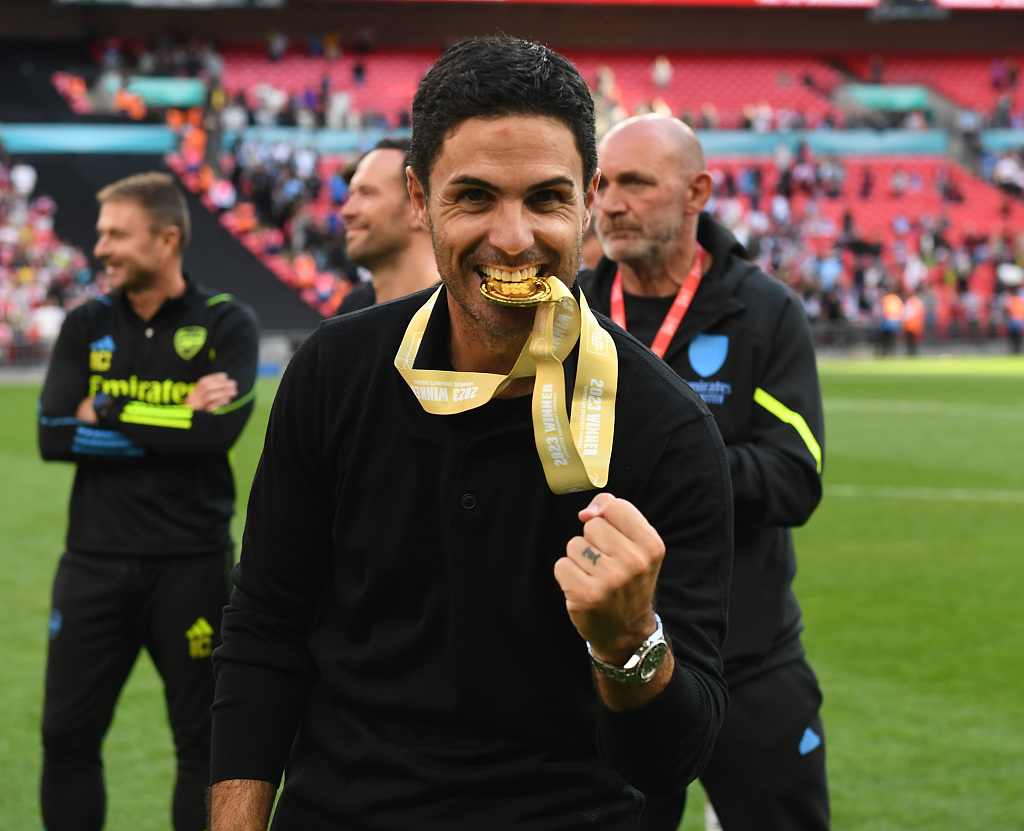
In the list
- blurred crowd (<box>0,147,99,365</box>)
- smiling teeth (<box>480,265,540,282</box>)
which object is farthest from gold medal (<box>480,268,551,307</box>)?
blurred crowd (<box>0,147,99,365</box>)

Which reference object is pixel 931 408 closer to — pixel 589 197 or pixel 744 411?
pixel 744 411

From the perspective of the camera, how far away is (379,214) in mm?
4762

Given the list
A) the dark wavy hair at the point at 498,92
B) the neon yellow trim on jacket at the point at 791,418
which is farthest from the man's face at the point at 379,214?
the dark wavy hair at the point at 498,92

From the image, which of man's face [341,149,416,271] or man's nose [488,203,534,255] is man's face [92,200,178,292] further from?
man's nose [488,203,534,255]

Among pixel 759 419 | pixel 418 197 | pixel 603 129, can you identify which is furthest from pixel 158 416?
pixel 603 129

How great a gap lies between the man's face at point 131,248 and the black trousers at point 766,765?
2628mm

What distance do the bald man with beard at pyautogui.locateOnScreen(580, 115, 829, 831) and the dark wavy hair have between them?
58.5 inches

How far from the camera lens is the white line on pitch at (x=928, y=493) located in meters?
12.2

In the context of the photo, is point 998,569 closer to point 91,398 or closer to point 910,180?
point 91,398

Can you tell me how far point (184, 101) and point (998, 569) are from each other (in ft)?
109

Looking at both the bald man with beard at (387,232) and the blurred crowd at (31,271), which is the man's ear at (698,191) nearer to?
the bald man with beard at (387,232)

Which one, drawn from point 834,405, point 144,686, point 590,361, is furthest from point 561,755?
point 834,405

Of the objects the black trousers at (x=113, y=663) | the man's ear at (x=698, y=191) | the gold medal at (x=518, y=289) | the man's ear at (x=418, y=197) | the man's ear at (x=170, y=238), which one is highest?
the man's ear at (x=698, y=191)

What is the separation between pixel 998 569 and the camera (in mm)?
9336
